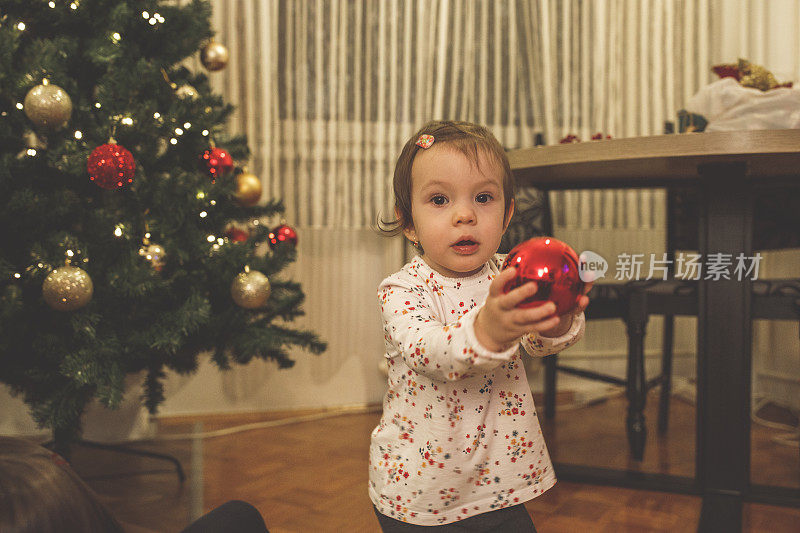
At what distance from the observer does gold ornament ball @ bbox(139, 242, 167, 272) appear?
1.54 meters

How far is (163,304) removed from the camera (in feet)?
5.20

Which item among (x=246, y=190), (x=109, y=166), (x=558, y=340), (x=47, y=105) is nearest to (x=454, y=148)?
(x=558, y=340)

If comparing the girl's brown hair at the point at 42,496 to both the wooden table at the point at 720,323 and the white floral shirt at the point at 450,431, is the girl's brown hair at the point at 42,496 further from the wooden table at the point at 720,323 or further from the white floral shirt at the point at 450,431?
the wooden table at the point at 720,323

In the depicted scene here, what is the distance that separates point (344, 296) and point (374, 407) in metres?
0.47

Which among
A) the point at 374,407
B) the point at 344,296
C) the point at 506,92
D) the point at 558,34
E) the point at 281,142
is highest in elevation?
the point at 558,34

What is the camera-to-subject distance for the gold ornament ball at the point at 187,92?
1.68 m

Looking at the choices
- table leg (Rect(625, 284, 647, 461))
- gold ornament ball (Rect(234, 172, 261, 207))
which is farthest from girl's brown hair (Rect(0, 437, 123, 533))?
table leg (Rect(625, 284, 647, 461))

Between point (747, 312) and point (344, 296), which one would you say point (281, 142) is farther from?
point (747, 312)

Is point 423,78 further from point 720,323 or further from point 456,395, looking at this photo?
point 456,395

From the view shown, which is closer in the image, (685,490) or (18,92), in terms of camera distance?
(18,92)

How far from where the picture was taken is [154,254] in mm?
1543

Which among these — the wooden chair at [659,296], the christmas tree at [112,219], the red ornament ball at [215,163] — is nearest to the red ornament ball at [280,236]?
the christmas tree at [112,219]

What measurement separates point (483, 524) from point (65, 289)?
968 mm

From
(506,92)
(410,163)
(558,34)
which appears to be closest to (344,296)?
(506,92)
